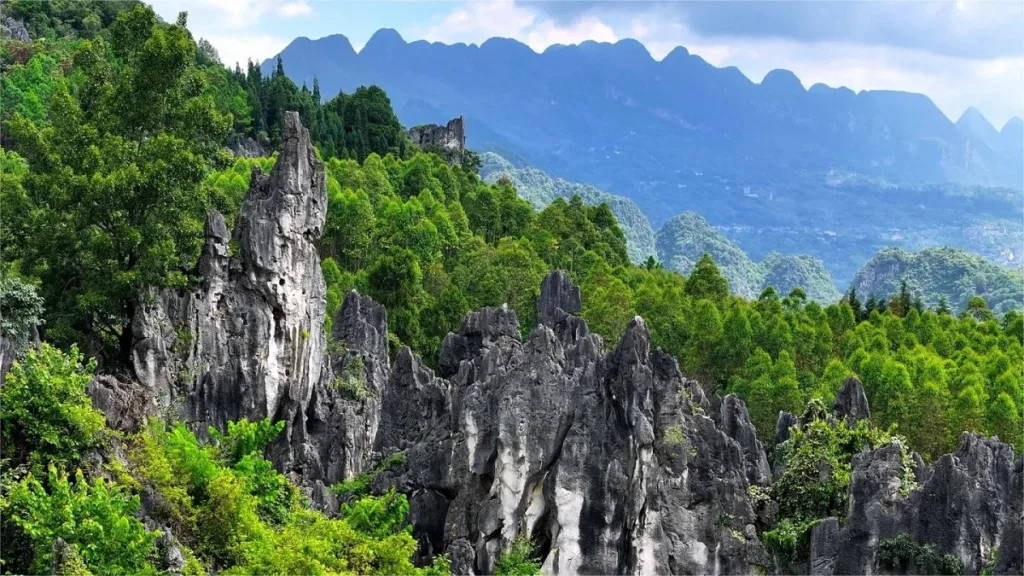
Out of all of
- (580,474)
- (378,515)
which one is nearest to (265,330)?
(378,515)

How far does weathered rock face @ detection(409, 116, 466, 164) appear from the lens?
9994 centimetres

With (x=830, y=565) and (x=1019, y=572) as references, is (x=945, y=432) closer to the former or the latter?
(x=830, y=565)

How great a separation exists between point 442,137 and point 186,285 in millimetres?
75979

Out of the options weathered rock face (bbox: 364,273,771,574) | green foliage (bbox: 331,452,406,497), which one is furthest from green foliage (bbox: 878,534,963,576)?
green foliage (bbox: 331,452,406,497)

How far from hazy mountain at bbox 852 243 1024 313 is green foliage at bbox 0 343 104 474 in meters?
122

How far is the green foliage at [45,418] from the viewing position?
17.9 metres

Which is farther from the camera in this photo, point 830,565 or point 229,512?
point 830,565

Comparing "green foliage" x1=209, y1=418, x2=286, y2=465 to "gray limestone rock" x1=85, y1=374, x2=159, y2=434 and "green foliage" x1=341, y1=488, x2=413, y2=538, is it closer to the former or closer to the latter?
"gray limestone rock" x1=85, y1=374, x2=159, y2=434

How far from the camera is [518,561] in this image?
23391mm

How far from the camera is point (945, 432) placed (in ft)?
132

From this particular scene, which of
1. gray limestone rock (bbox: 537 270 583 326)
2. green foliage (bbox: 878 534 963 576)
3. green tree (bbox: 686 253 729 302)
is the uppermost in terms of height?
green tree (bbox: 686 253 729 302)

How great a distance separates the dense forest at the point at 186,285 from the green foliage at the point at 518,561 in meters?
0.06

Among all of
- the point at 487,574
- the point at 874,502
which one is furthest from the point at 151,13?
the point at 874,502

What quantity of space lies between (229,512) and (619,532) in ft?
29.3
